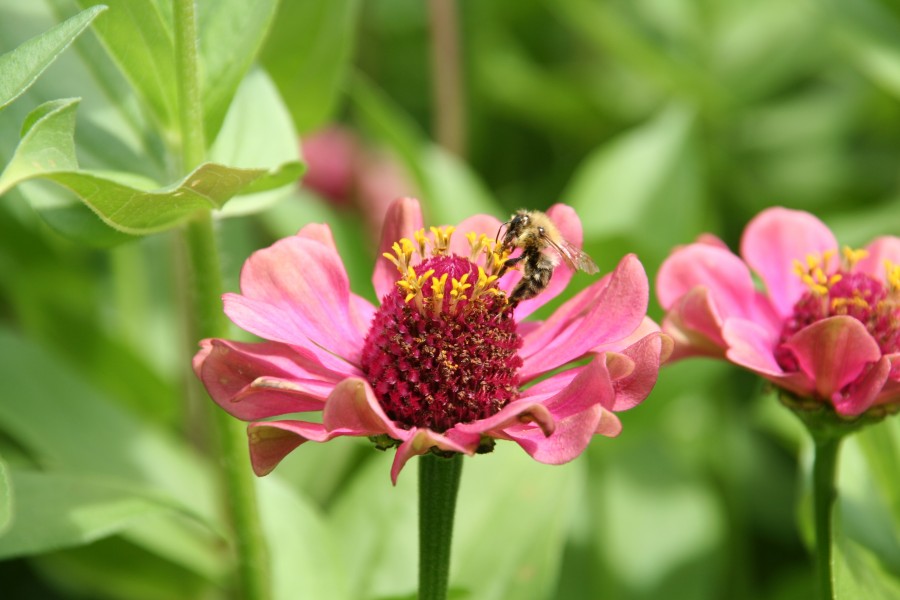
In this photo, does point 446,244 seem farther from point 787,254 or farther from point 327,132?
point 327,132

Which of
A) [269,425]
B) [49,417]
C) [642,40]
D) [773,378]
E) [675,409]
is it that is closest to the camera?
[269,425]

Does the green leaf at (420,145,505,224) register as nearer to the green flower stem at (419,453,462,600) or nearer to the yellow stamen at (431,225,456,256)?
the yellow stamen at (431,225,456,256)

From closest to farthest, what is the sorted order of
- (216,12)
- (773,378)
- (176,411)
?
(773,378) → (216,12) → (176,411)

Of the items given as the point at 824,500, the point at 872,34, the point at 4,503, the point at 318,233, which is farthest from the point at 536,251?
the point at 872,34

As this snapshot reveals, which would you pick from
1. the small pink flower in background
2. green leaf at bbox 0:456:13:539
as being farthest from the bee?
the small pink flower in background

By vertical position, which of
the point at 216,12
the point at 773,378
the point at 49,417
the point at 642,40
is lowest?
the point at 49,417

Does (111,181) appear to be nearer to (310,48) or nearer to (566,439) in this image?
(566,439)

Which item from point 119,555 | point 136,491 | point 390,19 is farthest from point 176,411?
point 390,19
